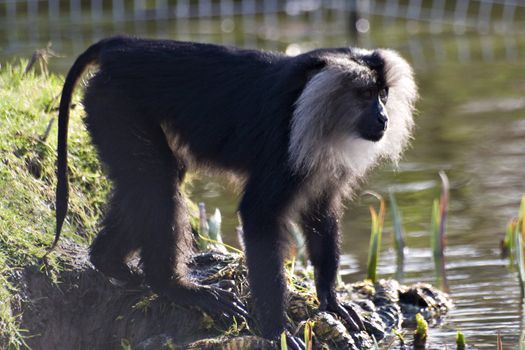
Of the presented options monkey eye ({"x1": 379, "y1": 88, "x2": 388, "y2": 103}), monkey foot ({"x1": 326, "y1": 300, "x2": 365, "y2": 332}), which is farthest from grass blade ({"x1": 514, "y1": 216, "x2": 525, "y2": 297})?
monkey eye ({"x1": 379, "y1": 88, "x2": 388, "y2": 103})

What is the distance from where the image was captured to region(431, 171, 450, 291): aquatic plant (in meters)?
7.32

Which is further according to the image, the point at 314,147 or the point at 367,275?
the point at 367,275

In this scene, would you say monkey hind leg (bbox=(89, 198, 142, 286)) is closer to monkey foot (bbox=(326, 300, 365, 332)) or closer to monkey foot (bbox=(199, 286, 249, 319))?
monkey foot (bbox=(199, 286, 249, 319))

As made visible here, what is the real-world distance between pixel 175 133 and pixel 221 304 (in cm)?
92

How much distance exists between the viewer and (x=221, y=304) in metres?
5.82

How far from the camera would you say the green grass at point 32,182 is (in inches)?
232

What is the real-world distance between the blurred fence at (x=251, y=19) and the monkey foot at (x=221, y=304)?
8961 mm

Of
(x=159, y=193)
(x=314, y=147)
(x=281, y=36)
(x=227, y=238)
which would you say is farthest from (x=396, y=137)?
(x=281, y=36)

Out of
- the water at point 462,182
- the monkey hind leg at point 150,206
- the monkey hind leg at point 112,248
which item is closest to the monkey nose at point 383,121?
the water at point 462,182

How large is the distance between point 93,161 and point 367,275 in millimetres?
1893

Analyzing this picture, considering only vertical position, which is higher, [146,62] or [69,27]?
[146,62]

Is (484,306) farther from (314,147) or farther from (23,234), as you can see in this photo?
(23,234)

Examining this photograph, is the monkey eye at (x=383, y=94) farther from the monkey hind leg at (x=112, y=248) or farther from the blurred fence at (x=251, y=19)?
the blurred fence at (x=251, y=19)

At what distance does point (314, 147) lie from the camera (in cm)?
552
